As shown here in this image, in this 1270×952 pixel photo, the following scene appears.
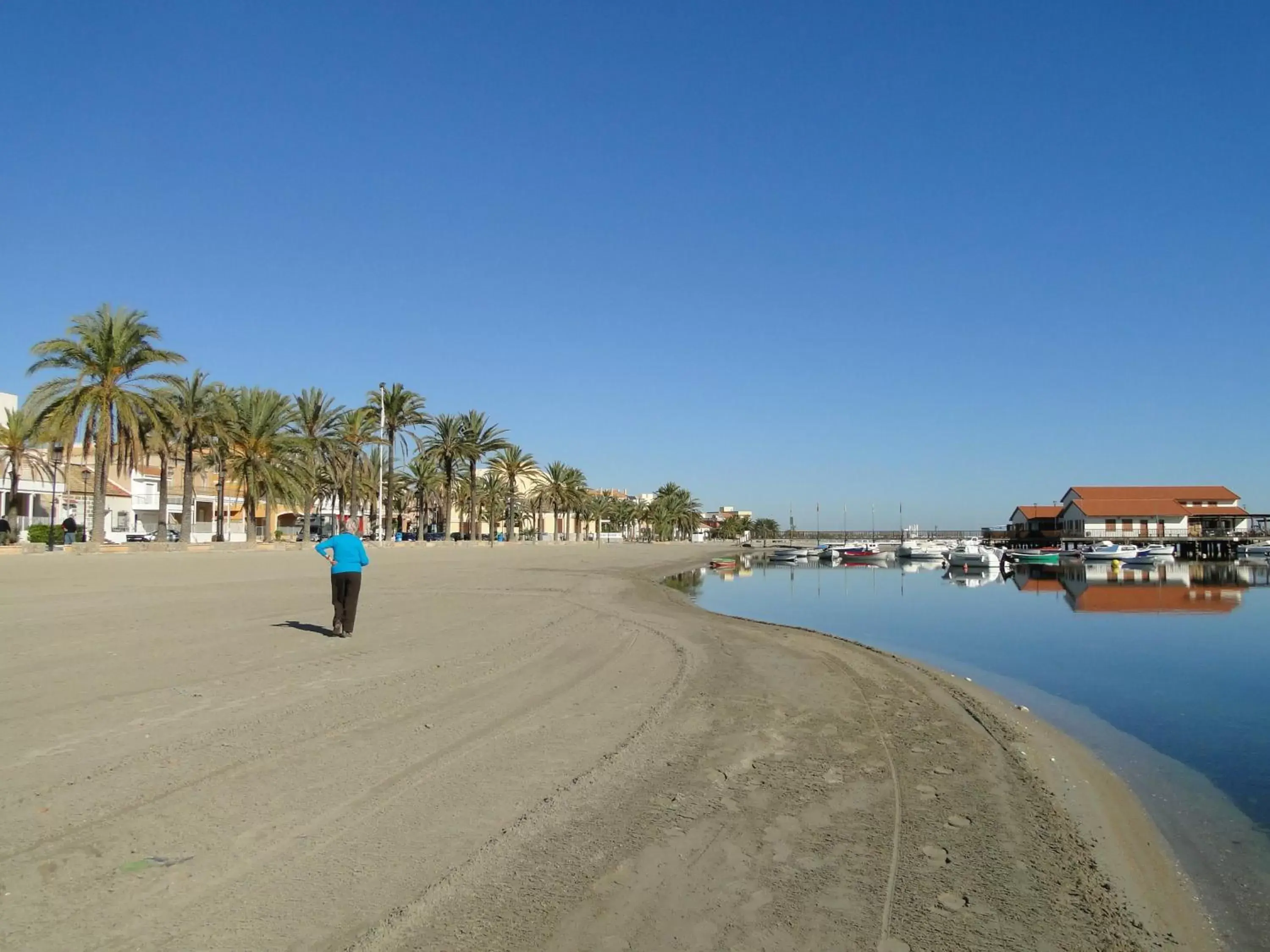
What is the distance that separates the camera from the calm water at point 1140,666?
737 cm

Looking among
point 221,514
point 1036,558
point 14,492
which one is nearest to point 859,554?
point 1036,558

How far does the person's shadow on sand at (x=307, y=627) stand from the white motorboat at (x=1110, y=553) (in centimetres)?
8594

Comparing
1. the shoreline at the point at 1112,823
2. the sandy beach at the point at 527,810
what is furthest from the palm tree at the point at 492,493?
the shoreline at the point at 1112,823

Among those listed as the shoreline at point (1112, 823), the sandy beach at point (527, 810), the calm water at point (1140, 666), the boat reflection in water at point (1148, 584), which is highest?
the sandy beach at point (527, 810)

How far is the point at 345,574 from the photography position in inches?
488

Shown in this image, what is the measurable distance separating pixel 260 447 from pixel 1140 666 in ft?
145

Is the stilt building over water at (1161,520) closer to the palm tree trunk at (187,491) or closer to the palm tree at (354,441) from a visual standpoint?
the palm tree at (354,441)

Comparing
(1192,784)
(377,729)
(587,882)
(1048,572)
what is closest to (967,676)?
(1192,784)

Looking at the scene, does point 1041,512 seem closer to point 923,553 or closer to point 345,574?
point 923,553

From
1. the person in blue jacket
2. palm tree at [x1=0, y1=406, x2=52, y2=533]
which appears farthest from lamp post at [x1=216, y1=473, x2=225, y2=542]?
the person in blue jacket

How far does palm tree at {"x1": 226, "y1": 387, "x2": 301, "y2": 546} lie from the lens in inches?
1879

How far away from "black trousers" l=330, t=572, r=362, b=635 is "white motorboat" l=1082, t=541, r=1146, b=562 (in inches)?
3396

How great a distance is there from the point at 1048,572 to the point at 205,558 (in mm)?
63854

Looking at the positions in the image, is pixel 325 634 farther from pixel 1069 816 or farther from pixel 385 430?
pixel 385 430
